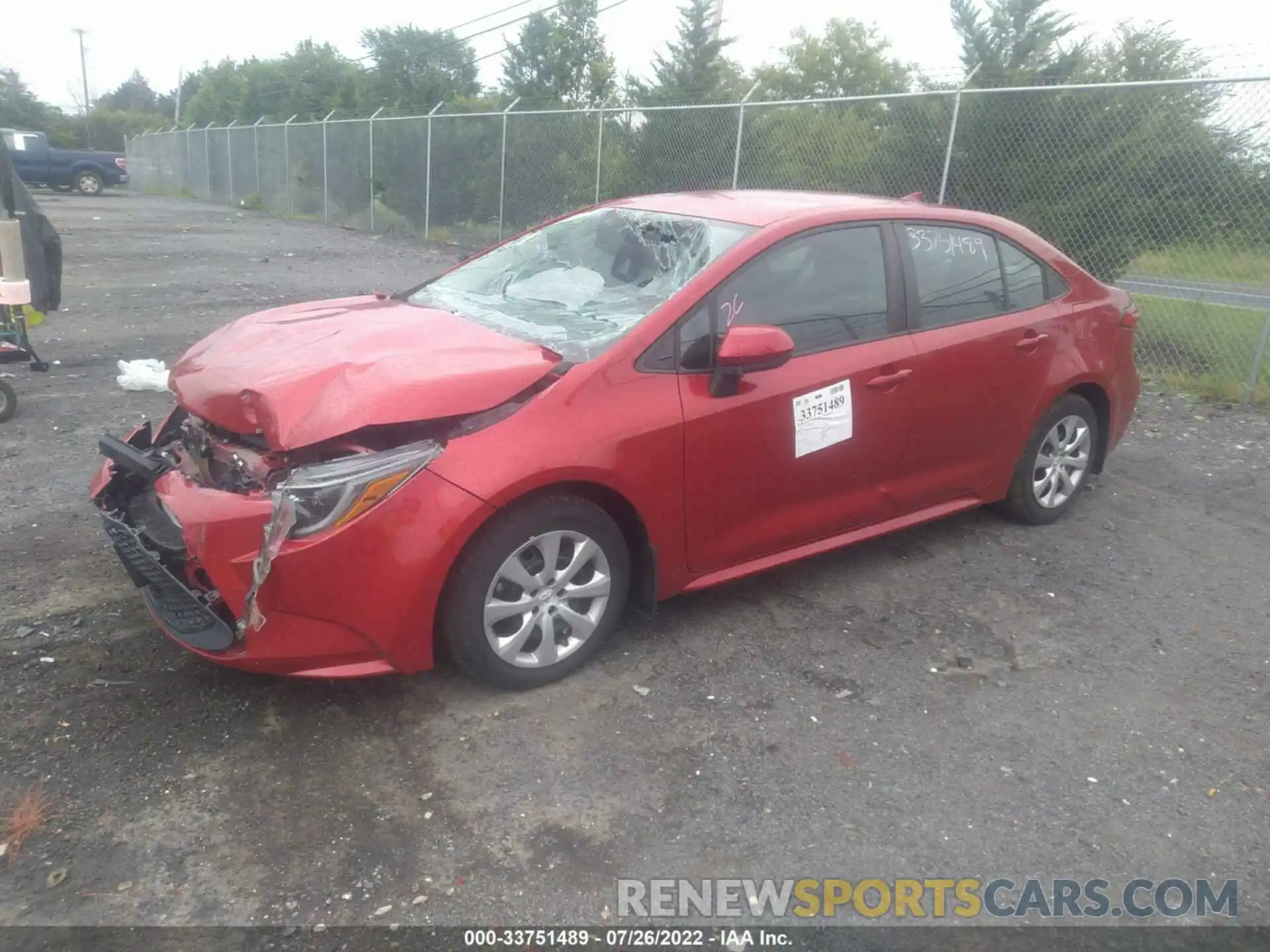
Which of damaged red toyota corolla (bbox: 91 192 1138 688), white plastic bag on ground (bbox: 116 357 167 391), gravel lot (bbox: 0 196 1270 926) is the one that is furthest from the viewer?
white plastic bag on ground (bbox: 116 357 167 391)

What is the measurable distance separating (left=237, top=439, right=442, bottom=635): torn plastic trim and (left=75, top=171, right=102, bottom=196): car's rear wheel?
34783 millimetres

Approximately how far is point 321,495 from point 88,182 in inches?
1377

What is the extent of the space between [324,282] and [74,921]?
36.8 feet

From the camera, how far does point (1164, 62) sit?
9.11 metres

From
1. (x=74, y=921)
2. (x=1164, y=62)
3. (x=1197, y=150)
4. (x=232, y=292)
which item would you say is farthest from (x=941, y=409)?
(x=232, y=292)

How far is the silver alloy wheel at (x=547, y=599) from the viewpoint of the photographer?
327 centimetres

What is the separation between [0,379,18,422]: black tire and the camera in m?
6.08

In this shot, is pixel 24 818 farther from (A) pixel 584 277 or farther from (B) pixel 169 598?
(A) pixel 584 277

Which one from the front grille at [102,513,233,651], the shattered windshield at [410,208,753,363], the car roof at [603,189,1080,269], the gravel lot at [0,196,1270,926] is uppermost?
the car roof at [603,189,1080,269]

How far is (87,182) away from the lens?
1272 inches

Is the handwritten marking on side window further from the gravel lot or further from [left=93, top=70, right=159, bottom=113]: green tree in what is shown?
[left=93, top=70, right=159, bottom=113]: green tree

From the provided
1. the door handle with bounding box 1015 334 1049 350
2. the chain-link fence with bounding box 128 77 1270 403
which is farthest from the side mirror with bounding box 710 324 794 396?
the chain-link fence with bounding box 128 77 1270 403

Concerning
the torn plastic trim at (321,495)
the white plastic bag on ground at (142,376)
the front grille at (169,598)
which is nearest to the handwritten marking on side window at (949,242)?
the torn plastic trim at (321,495)

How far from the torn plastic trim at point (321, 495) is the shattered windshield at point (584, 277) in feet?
2.55
